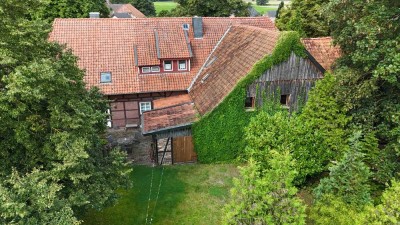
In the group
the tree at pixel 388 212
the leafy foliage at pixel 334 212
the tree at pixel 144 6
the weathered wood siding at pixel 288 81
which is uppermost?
the tree at pixel 144 6

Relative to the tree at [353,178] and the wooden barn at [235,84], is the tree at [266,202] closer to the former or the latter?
the tree at [353,178]

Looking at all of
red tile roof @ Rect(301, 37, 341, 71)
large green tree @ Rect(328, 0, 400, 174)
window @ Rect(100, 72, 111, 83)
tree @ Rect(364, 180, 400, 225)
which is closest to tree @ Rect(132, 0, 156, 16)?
window @ Rect(100, 72, 111, 83)

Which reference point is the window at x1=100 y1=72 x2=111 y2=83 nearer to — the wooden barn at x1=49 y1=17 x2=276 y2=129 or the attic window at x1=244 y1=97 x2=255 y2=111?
the wooden barn at x1=49 y1=17 x2=276 y2=129

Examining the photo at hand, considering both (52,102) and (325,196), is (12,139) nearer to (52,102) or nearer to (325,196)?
(52,102)

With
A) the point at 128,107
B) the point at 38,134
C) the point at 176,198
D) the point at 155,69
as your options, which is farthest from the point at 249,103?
the point at 38,134

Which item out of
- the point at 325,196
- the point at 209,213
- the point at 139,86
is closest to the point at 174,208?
the point at 209,213

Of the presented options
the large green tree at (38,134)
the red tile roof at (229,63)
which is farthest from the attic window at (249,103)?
the large green tree at (38,134)

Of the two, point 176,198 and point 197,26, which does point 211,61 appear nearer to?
point 197,26
